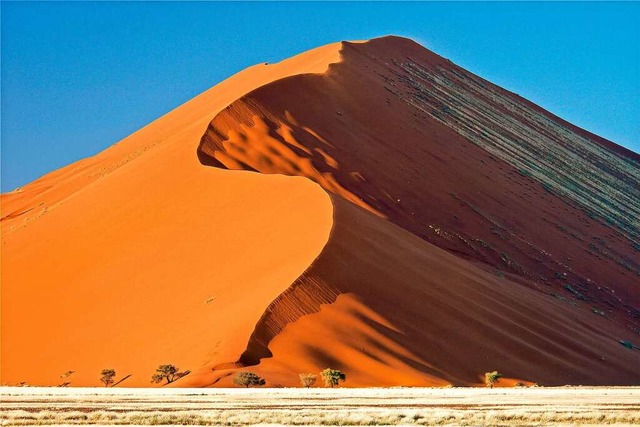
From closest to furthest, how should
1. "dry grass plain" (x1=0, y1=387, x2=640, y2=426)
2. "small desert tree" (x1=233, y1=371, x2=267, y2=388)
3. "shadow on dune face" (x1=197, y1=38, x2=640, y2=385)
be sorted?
"dry grass plain" (x1=0, y1=387, x2=640, y2=426), "small desert tree" (x1=233, y1=371, x2=267, y2=388), "shadow on dune face" (x1=197, y1=38, x2=640, y2=385)

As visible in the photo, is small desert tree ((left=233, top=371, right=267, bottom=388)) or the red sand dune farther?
the red sand dune

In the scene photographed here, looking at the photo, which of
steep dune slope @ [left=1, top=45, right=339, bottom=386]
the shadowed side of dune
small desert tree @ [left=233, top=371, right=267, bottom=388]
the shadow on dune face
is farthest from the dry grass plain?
the shadow on dune face

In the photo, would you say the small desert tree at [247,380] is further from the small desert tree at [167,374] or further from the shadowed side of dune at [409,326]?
the small desert tree at [167,374]

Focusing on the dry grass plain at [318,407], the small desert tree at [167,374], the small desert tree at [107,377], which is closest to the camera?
the dry grass plain at [318,407]

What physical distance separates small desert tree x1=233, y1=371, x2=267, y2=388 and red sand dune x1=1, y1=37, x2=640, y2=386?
383mm

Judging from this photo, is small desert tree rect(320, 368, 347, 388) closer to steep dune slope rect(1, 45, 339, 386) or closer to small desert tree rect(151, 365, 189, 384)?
steep dune slope rect(1, 45, 339, 386)

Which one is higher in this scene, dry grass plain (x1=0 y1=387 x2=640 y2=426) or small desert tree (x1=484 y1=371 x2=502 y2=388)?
small desert tree (x1=484 y1=371 x2=502 y2=388)

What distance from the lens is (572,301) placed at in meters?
→ 42.7

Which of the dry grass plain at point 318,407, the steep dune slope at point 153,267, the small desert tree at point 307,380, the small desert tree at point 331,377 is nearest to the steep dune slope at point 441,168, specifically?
the steep dune slope at point 153,267

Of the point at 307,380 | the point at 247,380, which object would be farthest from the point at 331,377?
the point at 247,380

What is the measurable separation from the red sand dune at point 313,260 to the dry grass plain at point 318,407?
2.37m

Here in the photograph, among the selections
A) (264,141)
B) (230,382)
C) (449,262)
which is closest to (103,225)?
(264,141)

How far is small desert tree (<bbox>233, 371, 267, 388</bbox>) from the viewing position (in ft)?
81.9

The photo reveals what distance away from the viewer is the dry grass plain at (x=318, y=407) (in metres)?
18.3
